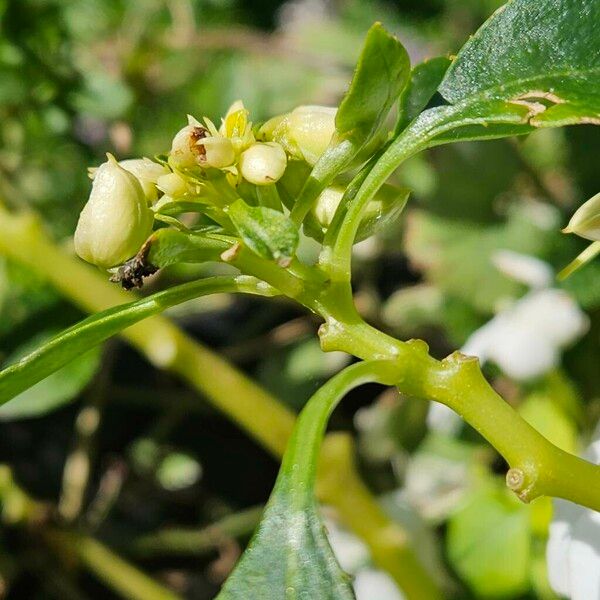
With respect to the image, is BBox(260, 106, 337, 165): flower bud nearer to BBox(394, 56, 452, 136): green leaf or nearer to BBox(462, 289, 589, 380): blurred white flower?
BBox(394, 56, 452, 136): green leaf

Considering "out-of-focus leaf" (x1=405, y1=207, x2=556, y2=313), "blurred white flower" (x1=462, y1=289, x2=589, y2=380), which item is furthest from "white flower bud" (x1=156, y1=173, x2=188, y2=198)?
"out-of-focus leaf" (x1=405, y1=207, x2=556, y2=313)

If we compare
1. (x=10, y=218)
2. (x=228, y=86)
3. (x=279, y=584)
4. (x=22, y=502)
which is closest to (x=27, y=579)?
(x=22, y=502)

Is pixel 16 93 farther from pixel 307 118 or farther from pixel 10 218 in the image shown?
pixel 307 118

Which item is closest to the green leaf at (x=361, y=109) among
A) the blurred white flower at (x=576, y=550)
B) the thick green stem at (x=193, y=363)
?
the blurred white flower at (x=576, y=550)

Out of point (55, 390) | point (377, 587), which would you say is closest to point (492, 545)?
point (377, 587)

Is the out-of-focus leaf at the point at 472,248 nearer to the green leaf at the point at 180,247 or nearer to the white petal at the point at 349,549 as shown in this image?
the white petal at the point at 349,549

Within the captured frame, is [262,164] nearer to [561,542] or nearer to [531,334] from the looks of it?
[561,542]
